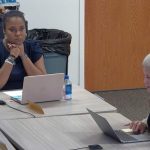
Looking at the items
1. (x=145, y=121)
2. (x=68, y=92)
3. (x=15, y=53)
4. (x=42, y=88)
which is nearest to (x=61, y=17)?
(x=15, y=53)

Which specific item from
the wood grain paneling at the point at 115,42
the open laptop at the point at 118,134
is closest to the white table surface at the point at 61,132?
the open laptop at the point at 118,134

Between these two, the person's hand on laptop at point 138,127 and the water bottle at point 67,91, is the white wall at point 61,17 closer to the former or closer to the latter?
the water bottle at point 67,91

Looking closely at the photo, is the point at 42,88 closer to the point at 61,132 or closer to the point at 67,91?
the point at 67,91

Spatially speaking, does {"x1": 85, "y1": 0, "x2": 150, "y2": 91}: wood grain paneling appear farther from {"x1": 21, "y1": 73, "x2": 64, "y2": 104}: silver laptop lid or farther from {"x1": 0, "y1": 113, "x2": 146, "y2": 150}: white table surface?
{"x1": 0, "y1": 113, "x2": 146, "y2": 150}: white table surface

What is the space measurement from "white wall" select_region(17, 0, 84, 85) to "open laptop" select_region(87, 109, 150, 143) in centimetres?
296

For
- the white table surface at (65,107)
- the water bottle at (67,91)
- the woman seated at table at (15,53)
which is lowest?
the white table surface at (65,107)

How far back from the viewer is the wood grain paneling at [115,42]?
5.55 meters

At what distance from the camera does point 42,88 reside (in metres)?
2.98

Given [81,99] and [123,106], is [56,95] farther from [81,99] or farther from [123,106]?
[123,106]

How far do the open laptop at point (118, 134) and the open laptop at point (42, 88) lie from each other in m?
0.60

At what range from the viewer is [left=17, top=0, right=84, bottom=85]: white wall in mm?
5219

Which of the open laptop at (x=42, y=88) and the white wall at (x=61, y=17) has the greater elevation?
the white wall at (x=61, y=17)

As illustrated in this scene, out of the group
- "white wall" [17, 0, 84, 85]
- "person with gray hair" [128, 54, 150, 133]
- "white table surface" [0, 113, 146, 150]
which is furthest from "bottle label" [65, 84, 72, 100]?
"white wall" [17, 0, 84, 85]

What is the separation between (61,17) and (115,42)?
0.78m
